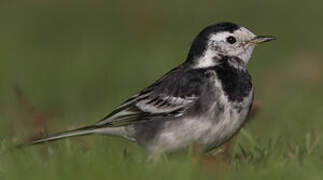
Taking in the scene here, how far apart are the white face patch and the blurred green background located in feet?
2.85

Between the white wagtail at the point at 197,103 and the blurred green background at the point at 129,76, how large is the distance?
22cm

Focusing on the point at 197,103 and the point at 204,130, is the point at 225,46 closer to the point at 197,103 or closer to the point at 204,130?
the point at 197,103

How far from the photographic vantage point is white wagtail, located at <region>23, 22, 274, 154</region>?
8039mm

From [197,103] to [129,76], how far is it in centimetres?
833

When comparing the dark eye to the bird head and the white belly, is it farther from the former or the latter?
the white belly

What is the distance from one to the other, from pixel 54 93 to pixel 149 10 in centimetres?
664

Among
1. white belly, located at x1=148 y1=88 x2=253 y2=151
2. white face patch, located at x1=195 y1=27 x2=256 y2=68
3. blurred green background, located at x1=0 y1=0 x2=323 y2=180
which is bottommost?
blurred green background, located at x1=0 y1=0 x2=323 y2=180

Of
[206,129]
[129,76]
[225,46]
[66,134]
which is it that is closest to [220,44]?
[225,46]

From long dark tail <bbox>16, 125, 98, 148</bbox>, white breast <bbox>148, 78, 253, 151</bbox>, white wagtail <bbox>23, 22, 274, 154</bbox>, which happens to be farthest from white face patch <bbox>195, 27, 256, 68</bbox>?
long dark tail <bbox>16, 125, 98, 148</bbox>

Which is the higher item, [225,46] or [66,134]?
[225,46]

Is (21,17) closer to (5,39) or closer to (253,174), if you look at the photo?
(5,39)

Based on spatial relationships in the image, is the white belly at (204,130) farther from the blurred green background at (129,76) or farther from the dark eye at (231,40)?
the dark eye at (231,40)

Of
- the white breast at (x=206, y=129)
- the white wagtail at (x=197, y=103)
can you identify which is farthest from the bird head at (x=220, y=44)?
the white breast at (x=206, y=129)

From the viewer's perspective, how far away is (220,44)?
8.95 m
